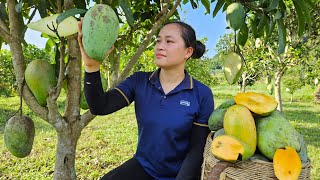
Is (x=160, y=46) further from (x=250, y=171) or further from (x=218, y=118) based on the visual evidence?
(x=250, y=171)

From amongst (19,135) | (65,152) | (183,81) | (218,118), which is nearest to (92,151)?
(19,135)

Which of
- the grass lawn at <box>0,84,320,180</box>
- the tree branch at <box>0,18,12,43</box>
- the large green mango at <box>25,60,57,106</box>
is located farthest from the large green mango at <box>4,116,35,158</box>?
the grass lawn at <box>0,84,320,180</box>

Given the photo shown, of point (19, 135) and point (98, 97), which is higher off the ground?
point (98, 97)

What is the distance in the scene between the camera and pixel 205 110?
1508 millimetres

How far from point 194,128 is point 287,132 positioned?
18.4 inches

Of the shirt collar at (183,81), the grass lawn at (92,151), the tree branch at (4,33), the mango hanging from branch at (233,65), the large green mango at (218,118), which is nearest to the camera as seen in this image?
the large green mango at (218,118)

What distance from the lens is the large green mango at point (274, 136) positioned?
1.07m

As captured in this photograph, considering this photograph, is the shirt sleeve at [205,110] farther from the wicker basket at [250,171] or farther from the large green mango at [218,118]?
the wicker basket at [250,171]

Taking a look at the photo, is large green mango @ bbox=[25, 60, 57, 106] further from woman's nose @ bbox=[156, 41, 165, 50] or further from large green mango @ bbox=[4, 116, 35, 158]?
woman's nose @ bbox=[156, 41, 165, 50]

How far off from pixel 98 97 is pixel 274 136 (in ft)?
2.14

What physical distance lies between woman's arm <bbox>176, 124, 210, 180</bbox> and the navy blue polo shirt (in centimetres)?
3

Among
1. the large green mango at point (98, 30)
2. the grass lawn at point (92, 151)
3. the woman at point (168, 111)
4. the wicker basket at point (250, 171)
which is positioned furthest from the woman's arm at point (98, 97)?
the grass lawn at point (92, 151)

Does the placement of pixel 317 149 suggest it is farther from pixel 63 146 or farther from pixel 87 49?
pixel 87 49

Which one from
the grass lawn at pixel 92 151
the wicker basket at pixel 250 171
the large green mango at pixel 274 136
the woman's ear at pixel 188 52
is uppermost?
the woman's ear at pixel 188 52
